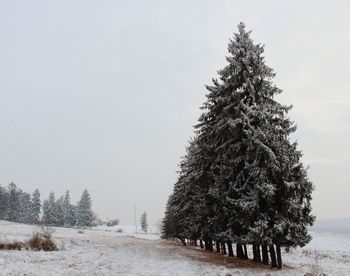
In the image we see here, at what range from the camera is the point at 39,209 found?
136 metres

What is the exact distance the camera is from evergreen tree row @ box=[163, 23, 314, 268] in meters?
20.3

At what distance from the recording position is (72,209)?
5743 inches

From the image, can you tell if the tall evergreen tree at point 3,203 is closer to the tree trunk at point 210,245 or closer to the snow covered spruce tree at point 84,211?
the snow covered spruce tree at point 84,211

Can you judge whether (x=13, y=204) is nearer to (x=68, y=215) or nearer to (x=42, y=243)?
(x=68, y=215)

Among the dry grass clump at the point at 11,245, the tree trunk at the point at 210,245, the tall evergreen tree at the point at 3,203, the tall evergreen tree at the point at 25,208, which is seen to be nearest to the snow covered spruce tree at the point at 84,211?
the tall evergreen tree at the point at 25,208

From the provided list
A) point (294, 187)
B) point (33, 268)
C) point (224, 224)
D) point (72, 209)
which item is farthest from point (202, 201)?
point (72, 209)

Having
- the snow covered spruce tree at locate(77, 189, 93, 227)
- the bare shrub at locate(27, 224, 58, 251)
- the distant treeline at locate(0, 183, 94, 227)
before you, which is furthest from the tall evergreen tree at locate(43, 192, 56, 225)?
the bare shrub at locate(27, 224, 58, 251)

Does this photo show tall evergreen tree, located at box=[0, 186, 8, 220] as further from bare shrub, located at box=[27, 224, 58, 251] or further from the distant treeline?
bare shrub, located at box=[27, 224, 58, 251]

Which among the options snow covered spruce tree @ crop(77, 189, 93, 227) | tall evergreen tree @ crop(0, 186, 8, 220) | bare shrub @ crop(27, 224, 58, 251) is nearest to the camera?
bare shrub @ crop(27, 224, 58, 251)

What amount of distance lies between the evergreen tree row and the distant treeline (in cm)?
10776

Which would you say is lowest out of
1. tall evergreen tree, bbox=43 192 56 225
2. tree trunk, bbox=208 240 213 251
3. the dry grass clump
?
tree trunk, bbox=208 240 213 251

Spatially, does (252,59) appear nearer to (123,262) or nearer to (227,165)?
(227,165)

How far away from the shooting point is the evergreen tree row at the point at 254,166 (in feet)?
66.5

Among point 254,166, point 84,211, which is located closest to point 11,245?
point 254,166
